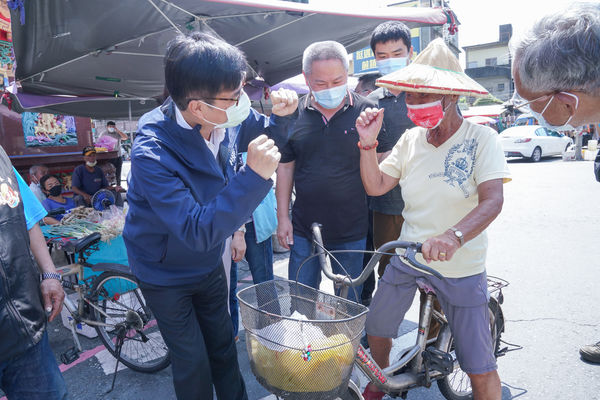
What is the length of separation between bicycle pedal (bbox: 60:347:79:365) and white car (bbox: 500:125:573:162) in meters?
17.2

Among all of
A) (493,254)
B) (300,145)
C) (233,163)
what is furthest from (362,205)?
(493,254)

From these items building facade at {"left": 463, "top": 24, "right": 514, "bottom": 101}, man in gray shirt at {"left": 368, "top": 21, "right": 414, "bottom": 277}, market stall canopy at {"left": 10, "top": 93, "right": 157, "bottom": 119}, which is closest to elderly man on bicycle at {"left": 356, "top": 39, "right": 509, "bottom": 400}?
man in gray shirt at {"left": 368, "top": 21, "right": 414, "bottom": 277}

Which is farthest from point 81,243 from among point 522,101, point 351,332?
point 522,101

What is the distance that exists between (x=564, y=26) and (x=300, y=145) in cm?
165

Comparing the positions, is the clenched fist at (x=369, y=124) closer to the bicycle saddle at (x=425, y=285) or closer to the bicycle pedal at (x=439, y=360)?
the bicycle saddle at (x=425, y=285)

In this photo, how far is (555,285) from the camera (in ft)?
14.4

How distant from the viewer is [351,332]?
4.69ft

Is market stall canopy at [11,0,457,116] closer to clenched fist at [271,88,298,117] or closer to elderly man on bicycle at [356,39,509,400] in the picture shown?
clenched fist at [271,88,298,117]

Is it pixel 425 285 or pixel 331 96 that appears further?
pixel 331 96

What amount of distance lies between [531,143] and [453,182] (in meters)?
17.0

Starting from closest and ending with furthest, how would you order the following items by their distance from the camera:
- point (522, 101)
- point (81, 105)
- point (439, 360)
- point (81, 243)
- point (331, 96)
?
point (522, 101), point (439, 360), point (331, 96), point (81, 243), point (81, 105)

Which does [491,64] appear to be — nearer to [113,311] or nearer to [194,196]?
[113,311]

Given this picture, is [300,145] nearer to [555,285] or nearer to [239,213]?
[239,213]

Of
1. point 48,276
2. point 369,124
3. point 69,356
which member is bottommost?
point 69,356
